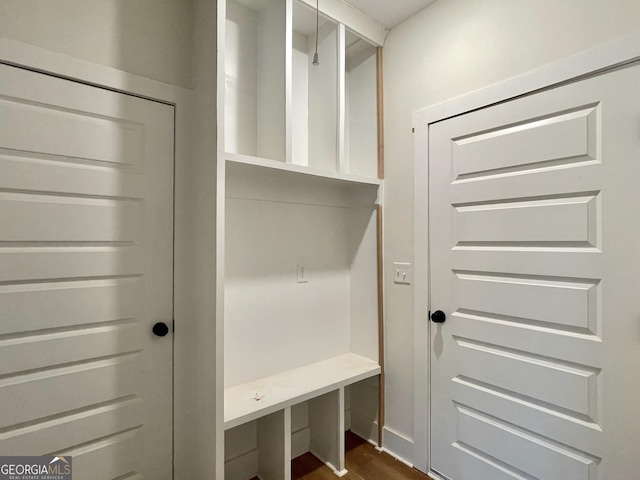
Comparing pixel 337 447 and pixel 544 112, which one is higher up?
pixel 544 112

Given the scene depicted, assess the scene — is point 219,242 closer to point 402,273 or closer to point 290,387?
point 290,387

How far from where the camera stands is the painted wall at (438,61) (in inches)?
51.1

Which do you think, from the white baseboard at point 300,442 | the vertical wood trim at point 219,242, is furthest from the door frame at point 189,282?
the white baseboard at point 300,442

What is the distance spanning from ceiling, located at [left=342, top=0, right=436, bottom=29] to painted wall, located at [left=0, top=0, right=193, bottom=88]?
964mm

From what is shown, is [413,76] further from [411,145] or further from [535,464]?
[535,464]

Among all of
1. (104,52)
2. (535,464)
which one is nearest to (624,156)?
(535,464)

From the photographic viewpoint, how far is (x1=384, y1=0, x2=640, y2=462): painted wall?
1298 mm

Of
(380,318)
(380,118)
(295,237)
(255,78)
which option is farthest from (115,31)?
(380,318)

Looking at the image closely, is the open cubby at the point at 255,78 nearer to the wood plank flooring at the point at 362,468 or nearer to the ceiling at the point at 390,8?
the ceiling at the point at 390,8

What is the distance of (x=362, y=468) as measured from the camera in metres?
1.86

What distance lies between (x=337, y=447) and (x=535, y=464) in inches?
38.6

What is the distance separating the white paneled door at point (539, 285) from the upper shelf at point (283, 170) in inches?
17.9

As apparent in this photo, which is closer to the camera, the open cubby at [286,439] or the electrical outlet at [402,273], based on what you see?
the open cubby at [286,439]

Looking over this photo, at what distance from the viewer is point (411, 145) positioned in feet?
6.10
